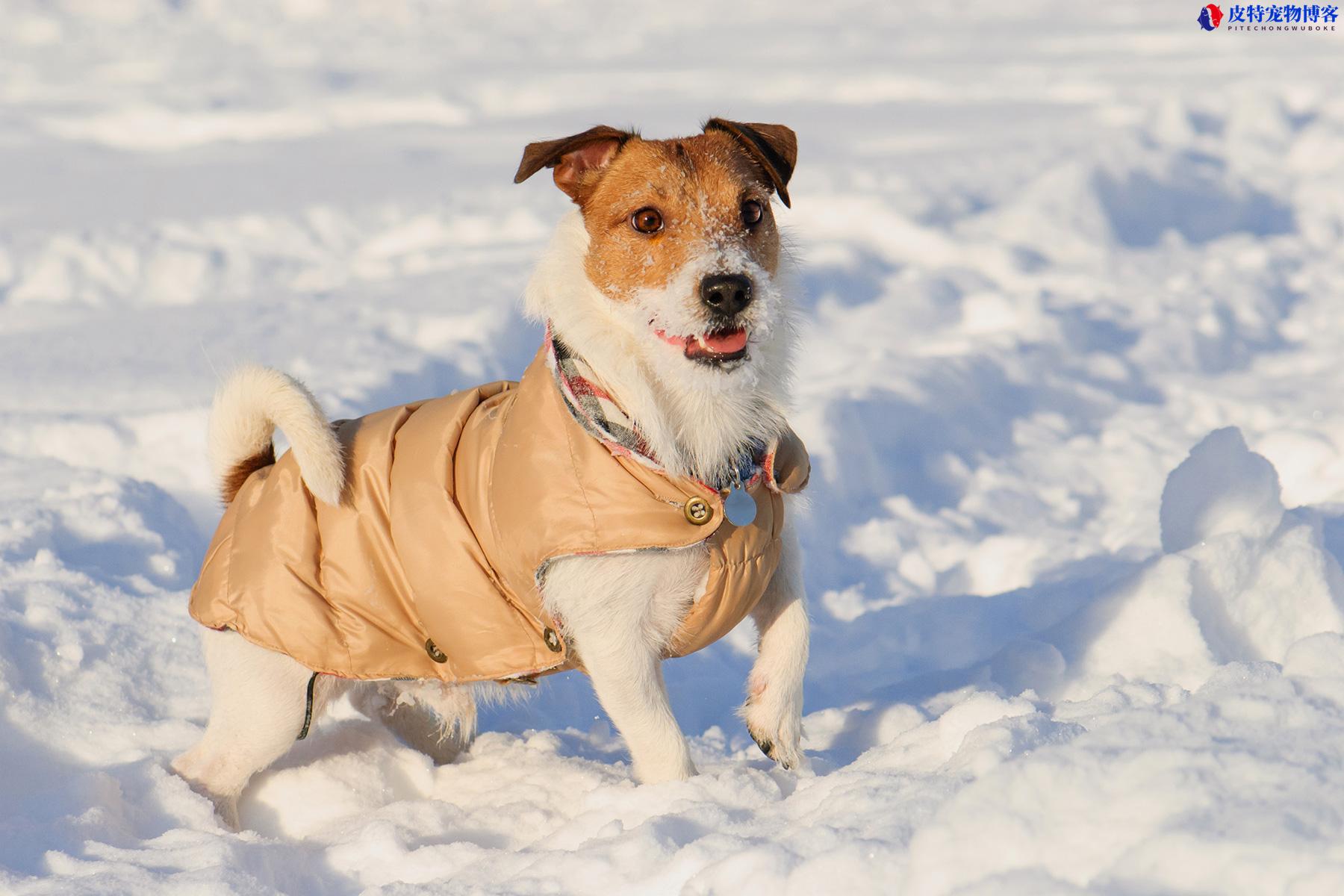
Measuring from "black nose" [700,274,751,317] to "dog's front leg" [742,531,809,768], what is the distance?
2.48 ft

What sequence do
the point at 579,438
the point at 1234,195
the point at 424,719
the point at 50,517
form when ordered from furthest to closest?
the point at 1234,195 < the point at 50,517 < the point at 424,719 < the point at 579,438

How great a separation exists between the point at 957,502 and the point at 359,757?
10.4 feet

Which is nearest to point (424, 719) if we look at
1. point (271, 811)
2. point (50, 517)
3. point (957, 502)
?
point (271, 811)

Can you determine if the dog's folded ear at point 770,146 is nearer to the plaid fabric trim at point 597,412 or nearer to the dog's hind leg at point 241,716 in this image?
the plaid fabric trim at point 597,412

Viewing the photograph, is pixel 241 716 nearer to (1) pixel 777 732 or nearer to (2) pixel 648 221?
(1) pixel 777 732

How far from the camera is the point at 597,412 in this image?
2.69m

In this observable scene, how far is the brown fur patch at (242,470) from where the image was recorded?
10.7 ft

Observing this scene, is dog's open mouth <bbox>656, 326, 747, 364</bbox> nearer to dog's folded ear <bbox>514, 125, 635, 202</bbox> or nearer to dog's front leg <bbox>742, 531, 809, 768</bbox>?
dog's folded ear <bbox>514, 125, 635, 202</bbox>

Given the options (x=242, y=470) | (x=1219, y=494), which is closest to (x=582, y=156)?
(x=242, y=470)

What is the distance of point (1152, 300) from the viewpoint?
7840 mm

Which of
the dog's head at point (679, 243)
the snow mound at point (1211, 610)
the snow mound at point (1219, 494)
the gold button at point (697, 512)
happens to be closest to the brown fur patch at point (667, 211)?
the dog's head at point (679, 243)

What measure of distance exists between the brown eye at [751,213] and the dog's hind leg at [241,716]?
1538mm

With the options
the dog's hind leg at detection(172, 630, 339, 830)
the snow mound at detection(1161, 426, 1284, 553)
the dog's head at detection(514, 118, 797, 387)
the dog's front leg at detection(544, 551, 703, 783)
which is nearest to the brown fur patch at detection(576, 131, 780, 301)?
the dog's head at detection(514, 118, 797, 387)

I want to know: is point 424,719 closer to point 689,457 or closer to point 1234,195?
point 689,457
